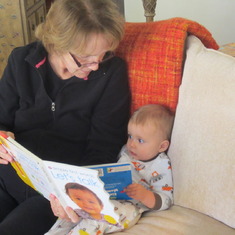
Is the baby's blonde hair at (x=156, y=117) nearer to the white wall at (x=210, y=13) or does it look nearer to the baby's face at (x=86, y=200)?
the baby's face at (x=86, y=200)

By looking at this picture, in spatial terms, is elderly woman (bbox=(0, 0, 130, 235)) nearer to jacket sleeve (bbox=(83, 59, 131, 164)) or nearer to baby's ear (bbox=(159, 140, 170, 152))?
jacket sleeve (bbox=(83, 59, 131, 164))

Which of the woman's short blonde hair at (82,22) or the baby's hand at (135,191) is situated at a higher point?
the woman's short blonde hair at (82,22)

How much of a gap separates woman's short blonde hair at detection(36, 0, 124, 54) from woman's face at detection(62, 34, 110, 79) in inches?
0.7

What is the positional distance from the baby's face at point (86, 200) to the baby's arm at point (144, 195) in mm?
189

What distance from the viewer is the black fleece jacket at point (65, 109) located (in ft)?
4.42

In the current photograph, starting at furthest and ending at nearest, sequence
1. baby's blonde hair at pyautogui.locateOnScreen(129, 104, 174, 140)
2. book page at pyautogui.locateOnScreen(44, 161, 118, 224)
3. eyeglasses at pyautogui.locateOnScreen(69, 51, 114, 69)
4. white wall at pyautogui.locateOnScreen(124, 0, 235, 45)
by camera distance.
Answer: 1. white wall at pyautogui.locateOnScreen(124, 0, 235, 45)
2. baby's blonde hair at pyautogui.locateOnScreen(129, 104, 174, 140)
3. eyeglasses at pyautogui.locateOnScreen(69, 51, 114, 69)
4. book page at pyautogui.locateOnScreen(44, 161, 118, 224)

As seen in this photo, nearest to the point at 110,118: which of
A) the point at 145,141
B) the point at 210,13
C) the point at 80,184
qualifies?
the point at 145,141

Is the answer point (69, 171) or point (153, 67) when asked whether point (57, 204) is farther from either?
point (153, 67)

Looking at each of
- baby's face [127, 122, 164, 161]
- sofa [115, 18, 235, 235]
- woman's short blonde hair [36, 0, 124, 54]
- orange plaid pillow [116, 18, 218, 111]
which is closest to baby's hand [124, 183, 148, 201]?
sofa [115, 18, 235, 235]

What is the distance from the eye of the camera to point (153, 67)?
1.38 meters

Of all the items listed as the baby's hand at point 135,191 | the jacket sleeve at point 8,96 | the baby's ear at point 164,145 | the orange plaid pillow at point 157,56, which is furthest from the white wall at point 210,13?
the baby's hand at point 135,191

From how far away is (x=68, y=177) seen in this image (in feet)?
3.06

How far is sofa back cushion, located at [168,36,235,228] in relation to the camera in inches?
44.9

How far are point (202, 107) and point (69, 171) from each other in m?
0.54
